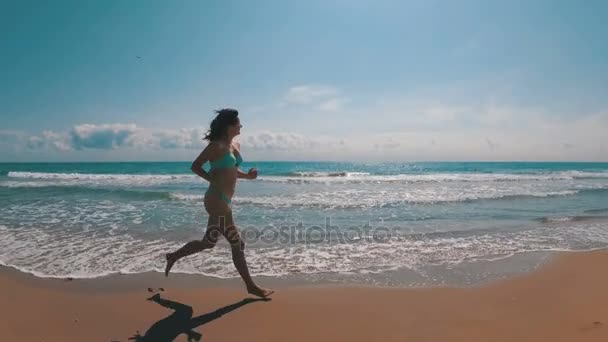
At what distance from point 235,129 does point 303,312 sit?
6.54 feet

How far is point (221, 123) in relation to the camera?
3.62 meters

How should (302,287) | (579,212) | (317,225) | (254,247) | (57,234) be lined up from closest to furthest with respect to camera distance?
(302,287) < (254,247) < (57,234) < (317,225) < (579,212)

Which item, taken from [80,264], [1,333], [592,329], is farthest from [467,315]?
[80,264]

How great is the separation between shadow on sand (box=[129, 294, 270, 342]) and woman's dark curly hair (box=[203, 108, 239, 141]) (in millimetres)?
1764

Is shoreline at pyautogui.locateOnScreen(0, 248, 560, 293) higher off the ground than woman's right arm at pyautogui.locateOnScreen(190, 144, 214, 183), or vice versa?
woman's right arm at pyautogui.locateOnScreen(190, 144, 214, 183)

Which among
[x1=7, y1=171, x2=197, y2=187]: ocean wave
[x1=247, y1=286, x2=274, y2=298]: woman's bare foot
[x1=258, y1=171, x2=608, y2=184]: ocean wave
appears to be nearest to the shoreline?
[x1=247, y1=286, x2=274, y2=298]: woman's bare foot

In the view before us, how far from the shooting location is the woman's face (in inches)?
144

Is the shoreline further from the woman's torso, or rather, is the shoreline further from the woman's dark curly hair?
the woman's dark curly hair

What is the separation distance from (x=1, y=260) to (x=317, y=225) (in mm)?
5838

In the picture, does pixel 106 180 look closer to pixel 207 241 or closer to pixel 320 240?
pixel 320 240

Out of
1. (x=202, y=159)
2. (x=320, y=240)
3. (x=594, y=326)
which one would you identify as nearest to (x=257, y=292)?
(x=202, y=159)

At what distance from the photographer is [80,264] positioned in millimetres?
5219

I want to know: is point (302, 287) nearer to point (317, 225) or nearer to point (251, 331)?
point (251, 331)

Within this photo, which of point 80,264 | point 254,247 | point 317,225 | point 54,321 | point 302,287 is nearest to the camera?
point 54,321
